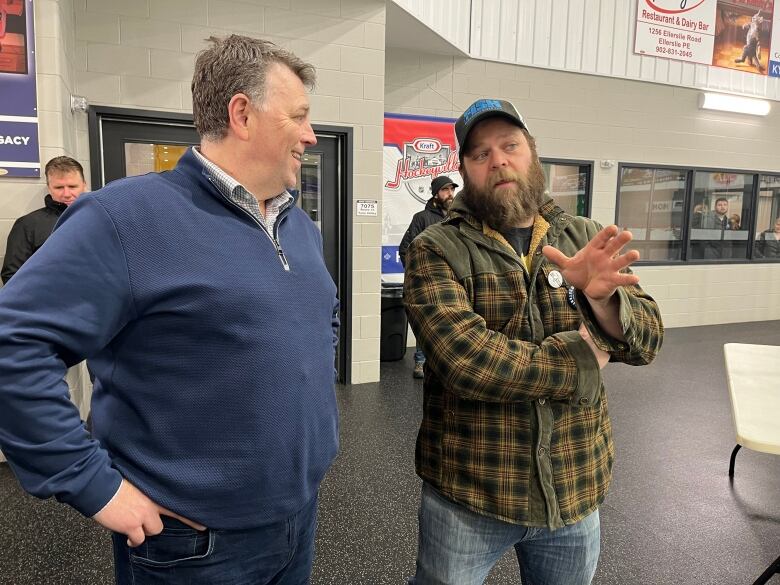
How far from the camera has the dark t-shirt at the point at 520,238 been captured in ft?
4.09

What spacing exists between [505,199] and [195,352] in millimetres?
727

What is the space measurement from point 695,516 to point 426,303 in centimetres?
214

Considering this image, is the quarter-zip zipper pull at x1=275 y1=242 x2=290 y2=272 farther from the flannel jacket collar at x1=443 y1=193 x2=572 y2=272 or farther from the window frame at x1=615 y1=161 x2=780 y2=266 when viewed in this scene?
the window frame at x1=615 y1=161 x2=780 y2=266

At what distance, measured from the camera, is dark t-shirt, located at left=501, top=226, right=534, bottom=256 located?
4.09 feet

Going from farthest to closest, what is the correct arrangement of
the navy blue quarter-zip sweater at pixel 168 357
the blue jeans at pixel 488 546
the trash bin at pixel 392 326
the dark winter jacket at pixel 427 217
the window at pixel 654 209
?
the window at pixel 654 209
the trash bin at pixel 392 326
the dark winter jacket at pixel 427 217
the blue jeans at pixel 488 546
the navy blue quarter-zip sweater at pixel 168 357

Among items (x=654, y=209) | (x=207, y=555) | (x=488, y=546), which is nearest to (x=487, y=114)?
(x=488, y=546)

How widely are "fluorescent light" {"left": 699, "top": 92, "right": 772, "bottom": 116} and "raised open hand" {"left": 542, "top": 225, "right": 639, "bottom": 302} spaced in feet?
22.8

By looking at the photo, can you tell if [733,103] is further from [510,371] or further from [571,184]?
[510,371]

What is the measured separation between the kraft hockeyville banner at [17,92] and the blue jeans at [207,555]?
2.76 m

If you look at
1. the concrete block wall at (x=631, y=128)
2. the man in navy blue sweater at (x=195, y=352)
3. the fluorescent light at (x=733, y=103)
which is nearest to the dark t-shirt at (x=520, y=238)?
the man in navy blue sweater at (x=195, y=352)

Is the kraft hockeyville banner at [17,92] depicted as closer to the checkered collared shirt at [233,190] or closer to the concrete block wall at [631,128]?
the checkered collared shirt at [233,190]

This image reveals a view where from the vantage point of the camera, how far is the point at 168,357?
908mm

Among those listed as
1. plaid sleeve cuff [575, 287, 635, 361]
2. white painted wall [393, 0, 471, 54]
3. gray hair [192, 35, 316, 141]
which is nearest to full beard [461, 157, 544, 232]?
plaid sleeve cuff [575, 287, 635, 361]

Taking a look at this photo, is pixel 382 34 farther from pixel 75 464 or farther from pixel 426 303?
pixel 75 464
